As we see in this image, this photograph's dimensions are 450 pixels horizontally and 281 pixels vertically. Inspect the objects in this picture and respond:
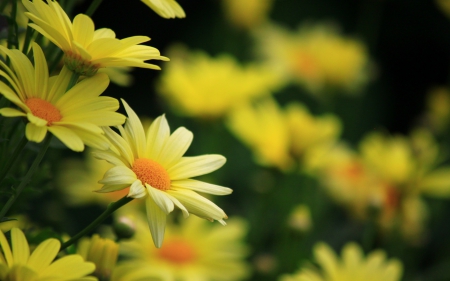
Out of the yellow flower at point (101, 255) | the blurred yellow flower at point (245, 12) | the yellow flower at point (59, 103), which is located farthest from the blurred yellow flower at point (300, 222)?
the blurred yellow flower at point (245, 12)

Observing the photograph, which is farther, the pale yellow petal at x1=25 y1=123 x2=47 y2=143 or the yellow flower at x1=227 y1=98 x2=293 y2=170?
the yellow flower at x1=227 y1=98 x2=293 y2=170

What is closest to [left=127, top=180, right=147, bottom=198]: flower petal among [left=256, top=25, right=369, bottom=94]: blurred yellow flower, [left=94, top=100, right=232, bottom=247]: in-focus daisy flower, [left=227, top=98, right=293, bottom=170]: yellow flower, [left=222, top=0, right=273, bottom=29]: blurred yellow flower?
[left=94, top=100, right=232, bottom=247]: in-focus daisy flower

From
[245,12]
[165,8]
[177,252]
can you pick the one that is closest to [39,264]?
[165,8]

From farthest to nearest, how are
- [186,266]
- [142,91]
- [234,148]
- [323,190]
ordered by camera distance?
[142,91] < [234,148] < [323,190] < [186,266]

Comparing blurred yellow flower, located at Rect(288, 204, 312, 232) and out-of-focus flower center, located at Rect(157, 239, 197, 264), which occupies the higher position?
blurred yellow flower, located at Rect(288, 204, 312, 232)

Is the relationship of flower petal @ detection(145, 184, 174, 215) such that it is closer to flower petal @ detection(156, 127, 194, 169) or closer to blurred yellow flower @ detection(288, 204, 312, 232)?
flower petal @ detection(156, 127, 194, 169)

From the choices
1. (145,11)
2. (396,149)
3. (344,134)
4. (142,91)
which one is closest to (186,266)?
(396,149)

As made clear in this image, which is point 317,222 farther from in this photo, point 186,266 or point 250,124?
point 186,266

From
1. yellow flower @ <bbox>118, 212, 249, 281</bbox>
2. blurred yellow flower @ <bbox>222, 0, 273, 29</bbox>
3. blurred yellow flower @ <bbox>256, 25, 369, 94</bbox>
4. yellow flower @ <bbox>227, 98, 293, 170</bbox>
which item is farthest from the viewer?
blurred yellow flower @ <bbox>222, 0, 273, 29</bbox>
